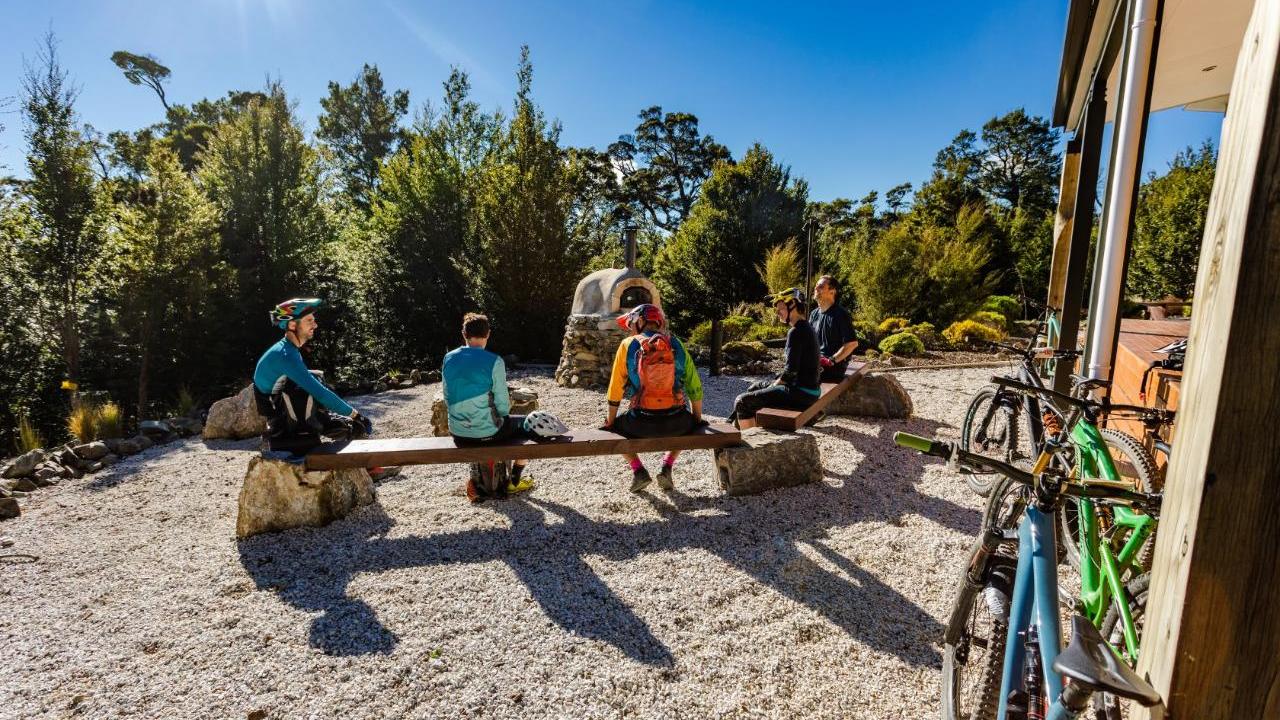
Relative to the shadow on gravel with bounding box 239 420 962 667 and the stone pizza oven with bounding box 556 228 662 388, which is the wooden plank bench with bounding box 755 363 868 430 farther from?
the stone pizza oven with bounding box 556 228 662 388

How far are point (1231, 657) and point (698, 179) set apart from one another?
33793mm

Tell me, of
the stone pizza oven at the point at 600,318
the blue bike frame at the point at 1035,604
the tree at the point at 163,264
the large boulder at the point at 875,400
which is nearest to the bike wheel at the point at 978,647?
the blue bike frame at the point at 1035,604

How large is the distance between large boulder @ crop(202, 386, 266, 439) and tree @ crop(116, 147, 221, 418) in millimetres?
3966

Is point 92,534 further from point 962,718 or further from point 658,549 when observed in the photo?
point 962,718

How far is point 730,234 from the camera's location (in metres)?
18.1

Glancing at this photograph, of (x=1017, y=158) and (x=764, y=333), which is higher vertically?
(x=1017, y=158)

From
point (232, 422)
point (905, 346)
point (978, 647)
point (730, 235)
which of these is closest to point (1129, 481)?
point (978, 647)

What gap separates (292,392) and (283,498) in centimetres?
80

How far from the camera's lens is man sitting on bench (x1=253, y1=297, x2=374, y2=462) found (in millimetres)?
3701

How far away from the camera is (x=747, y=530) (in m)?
3.84

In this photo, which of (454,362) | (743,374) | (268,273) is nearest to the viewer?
(454,362)

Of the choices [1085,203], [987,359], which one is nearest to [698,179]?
[987,359]

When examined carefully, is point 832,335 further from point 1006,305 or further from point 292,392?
point 1006,305

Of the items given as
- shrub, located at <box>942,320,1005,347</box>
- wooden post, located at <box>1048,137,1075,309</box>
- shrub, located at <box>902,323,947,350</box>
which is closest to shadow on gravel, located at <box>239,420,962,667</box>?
wooden post, located at <box>1048,137,1075,309</box>
